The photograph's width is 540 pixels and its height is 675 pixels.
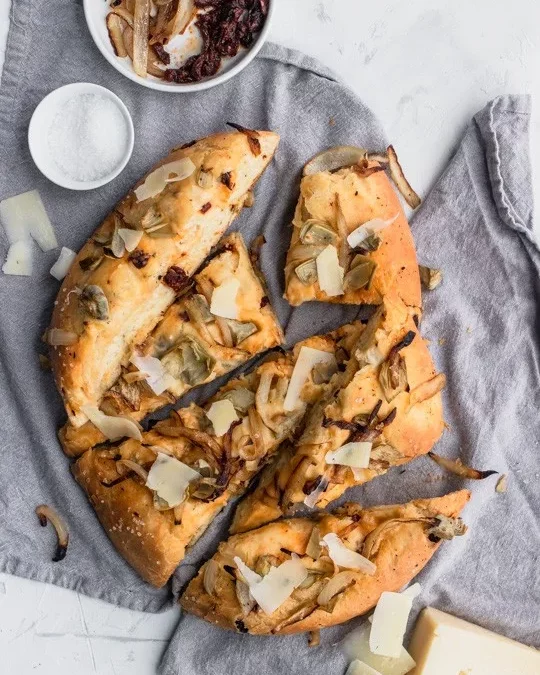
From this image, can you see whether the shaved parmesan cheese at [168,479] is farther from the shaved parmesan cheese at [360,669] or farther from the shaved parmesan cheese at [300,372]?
the shaved parmesan cheese at [360,669]

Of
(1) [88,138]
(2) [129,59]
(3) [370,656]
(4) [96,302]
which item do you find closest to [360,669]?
(3) [370,656]

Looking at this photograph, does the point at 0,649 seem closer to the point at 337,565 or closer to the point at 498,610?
the point at 337,565

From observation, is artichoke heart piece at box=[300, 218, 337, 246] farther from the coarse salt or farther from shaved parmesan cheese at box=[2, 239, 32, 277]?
shaved parmesan cheese at box=[2, 239, 32, 277]

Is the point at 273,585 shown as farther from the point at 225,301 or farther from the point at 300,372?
the point at 225,301

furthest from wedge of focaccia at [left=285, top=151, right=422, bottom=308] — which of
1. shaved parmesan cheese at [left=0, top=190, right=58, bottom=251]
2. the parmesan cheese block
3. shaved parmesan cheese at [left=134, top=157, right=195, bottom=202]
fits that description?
the parmesan cheese block

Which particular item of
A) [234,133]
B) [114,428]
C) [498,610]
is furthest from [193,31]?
[498,610]

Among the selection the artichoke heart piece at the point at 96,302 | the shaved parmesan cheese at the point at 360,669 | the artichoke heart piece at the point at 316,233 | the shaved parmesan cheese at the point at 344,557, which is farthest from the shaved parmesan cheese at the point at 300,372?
→ the shaved parmesan cheese at the point at 360,669
